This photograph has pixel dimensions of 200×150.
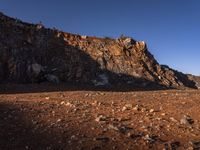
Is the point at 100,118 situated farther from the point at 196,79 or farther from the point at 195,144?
the point at 196,79

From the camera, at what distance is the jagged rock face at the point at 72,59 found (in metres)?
26.4

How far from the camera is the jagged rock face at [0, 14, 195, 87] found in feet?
86.6

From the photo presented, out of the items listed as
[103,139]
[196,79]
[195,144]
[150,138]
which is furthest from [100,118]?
[196,79]

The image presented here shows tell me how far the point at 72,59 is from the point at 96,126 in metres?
18.9

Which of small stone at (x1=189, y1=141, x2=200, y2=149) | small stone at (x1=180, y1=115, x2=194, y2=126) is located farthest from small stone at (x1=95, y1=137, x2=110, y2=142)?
small stone at (x1=180, y1=115, x2=194, y2=126)

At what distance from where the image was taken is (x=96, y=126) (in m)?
11.1

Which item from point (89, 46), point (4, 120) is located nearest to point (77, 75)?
point (89, 46)

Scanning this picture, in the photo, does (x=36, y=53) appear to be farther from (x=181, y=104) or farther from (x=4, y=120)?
(x=4, y=120)

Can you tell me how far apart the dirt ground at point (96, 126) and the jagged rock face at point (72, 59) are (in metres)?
12.4

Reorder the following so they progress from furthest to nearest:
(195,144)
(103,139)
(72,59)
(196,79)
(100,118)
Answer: (196,79)
(72,59)
(100,118)
(195,144)
(103,139)

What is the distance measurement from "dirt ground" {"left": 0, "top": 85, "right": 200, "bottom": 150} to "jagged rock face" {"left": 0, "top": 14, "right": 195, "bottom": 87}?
12.4 meters

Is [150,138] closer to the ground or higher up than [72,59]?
closer to the ground

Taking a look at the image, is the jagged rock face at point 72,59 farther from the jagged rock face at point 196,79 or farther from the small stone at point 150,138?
the small stone at point 150,138

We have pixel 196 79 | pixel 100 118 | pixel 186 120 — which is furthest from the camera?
pixel 196 79
